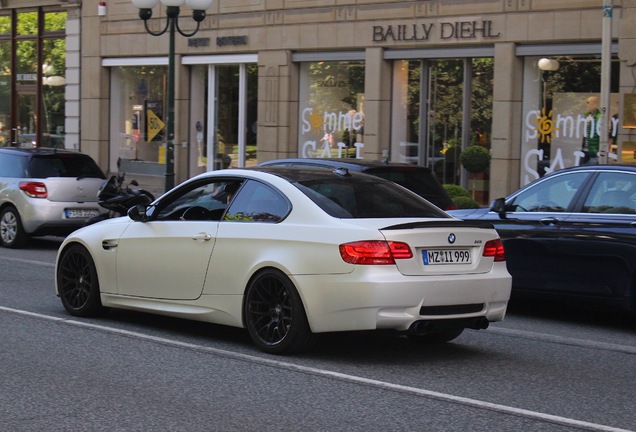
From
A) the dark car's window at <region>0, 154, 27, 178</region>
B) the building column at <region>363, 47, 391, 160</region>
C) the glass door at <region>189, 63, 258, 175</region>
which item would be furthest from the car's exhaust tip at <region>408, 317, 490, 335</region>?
the glass door at <region>189, 63, 258, 175</region>

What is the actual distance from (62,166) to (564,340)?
10.7 m

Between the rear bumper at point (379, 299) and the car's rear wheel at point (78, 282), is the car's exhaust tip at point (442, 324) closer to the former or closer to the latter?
the rear bumper at point (379, 299)

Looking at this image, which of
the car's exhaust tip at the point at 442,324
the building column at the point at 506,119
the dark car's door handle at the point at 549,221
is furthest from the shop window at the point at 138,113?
the car's exhaust tip at the point at 442,324

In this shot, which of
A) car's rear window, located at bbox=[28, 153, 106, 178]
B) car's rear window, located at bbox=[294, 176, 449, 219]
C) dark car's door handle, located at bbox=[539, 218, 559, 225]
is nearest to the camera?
car's rear window, located at bbox=[294, 176, 449, 219]

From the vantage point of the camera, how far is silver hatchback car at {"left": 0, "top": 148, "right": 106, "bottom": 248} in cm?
1747

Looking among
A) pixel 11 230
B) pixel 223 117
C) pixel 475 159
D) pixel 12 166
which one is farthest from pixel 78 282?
pixel 223 117

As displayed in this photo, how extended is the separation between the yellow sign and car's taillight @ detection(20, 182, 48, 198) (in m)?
12.1

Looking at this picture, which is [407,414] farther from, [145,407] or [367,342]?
[367,342]

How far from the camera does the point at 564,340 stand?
9633mm

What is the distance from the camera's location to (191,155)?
28.7 meters

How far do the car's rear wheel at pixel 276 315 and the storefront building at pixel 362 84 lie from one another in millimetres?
12892

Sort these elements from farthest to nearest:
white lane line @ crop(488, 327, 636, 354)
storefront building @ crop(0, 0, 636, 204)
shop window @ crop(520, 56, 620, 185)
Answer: storefront building @ crop(0, 0, 636, 204), shop window @ crop(520, 56, 620, 185), white lane line @ crop(488, 327, 636, 354)

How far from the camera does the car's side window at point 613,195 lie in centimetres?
1044

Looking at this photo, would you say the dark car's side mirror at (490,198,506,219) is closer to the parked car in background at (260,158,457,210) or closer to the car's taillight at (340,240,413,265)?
the parked car in background at (260,158,457,210)
